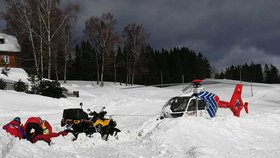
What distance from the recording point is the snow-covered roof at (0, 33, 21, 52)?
4238 cm

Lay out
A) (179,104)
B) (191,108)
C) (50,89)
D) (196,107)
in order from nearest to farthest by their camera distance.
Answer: (196,107) → (191,108) → (179,104) → (50,89)

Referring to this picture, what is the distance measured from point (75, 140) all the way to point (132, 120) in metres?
7.45

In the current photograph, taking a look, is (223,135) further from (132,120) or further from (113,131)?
(132,120)

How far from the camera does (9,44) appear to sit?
43000 millimetres

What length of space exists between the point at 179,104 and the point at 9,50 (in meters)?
34.2

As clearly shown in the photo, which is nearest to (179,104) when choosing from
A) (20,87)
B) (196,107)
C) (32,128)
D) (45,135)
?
(196,107)

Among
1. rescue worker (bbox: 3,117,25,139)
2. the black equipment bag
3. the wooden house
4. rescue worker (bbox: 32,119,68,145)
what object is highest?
the wooden house

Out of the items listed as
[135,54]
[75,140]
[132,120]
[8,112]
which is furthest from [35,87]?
[135,54]

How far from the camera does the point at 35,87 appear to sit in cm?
2611

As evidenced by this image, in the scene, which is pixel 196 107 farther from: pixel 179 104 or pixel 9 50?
pixel 9 50

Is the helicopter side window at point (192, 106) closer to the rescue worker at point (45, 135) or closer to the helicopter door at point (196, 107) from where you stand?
the helicopter door at point (196, 107)

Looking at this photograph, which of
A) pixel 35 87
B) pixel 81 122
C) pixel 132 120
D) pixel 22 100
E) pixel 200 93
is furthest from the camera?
pixel 35 87

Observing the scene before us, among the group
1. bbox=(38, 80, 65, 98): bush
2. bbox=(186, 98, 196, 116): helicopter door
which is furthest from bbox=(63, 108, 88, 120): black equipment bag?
bbox=(38, 80, 65, 98): bush

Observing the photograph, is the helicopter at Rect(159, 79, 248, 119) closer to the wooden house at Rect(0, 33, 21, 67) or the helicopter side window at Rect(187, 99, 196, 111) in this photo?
the helicopter side window at Rect(187, 99, 196, 111)
